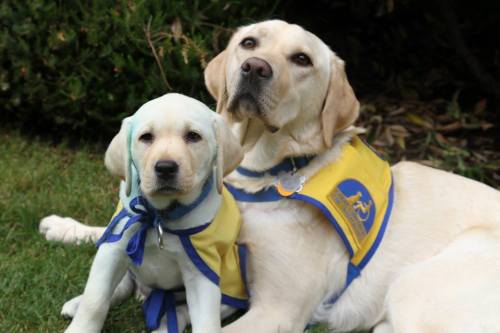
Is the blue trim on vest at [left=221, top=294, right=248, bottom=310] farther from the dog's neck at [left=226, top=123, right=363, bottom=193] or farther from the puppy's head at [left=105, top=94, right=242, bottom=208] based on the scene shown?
the puppy's head at [left=105, top=94, right=242, bottom=208]

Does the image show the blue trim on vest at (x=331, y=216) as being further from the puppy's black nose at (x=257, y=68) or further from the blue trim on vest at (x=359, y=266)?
the puppy's black nose at (x=257, y=68)

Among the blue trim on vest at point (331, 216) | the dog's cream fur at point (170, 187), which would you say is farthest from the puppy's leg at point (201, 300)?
the blue trim on vest at point (331, 216)

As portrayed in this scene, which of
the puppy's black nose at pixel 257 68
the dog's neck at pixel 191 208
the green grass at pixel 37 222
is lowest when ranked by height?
the green grass at pixel 37 222

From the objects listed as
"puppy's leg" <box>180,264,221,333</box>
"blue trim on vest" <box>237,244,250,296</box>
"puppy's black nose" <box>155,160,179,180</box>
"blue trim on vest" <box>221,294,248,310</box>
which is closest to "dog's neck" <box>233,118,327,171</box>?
"blue trim on vest" <box>237,244,250,296</box>

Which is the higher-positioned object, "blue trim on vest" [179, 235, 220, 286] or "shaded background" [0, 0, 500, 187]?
"blue trim on vest" [179, 235, 220, 286]

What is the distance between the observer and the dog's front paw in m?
4.17

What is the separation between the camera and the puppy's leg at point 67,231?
4168mm

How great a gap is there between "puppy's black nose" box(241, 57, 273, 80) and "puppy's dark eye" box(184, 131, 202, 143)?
523 millimetres

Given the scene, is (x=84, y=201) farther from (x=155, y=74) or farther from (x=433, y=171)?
(x=433, y=171)

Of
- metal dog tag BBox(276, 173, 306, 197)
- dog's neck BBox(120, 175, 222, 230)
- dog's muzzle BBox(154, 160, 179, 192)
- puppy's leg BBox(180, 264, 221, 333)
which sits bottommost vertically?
puppy's leg BBox(180, 264, 221, 333)

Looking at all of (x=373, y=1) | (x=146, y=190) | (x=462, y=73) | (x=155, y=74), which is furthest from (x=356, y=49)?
(x=146, y=190)

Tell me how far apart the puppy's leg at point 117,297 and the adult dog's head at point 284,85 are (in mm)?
889

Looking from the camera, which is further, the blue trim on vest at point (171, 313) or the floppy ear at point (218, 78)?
the floppy ear at point (218, 78)

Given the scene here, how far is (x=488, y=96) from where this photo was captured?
6570 millimetres
